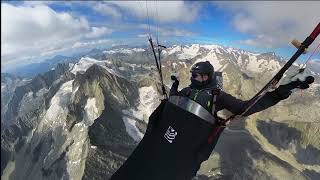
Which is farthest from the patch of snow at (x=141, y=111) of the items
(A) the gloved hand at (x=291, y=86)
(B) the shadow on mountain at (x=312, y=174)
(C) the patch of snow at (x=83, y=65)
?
(A) the gloved hand at (x=291, y=86)

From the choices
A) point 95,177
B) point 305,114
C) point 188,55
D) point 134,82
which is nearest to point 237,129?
point 305,114

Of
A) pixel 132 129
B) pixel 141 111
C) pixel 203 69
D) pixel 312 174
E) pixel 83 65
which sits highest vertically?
pixel 203 69

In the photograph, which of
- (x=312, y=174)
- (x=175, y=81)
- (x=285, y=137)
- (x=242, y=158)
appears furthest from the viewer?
(x=285, y=137)

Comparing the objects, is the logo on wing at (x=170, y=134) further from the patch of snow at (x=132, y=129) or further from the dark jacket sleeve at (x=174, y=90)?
the patch of snow at (x=132, y=129)

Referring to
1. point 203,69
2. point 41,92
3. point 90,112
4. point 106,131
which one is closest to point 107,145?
point 106,131

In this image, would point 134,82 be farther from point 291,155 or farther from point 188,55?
point 188,55

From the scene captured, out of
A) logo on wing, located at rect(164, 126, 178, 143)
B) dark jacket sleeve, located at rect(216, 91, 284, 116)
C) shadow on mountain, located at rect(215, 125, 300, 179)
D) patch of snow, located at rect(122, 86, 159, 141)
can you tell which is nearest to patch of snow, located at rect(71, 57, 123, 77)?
patch of snow, located at rect(122, 86, 159, 141)

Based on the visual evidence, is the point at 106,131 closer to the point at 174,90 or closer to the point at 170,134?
the point at 174,90

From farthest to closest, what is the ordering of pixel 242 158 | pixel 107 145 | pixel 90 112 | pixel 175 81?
pixel 90 112
pixel 242 158
pixel 107 145
pixel 175 81
